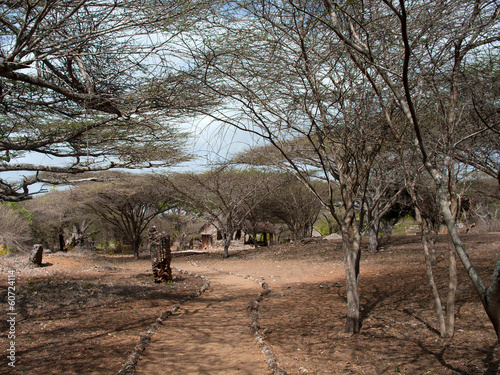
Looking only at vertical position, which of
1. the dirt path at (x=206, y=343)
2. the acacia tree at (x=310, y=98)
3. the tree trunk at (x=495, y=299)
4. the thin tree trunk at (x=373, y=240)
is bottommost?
the dirt path at (x=206, y=343)

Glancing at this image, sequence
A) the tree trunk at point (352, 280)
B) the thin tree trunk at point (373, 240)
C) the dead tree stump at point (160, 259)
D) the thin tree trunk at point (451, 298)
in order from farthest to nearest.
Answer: the thin tree trunk at point (373, 240), the dead tree stump at point (160, 259), the tree trunk at point (352, 280), the thin tree trunk at point (451, 298)

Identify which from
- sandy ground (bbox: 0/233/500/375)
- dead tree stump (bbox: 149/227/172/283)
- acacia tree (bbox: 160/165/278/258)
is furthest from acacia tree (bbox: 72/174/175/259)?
sandy ground (bbox: 0/233/500/375)

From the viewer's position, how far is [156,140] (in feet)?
24.3

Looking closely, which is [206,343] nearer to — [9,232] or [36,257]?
[36,257]

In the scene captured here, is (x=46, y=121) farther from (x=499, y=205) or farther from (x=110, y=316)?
(x=499, y=205)

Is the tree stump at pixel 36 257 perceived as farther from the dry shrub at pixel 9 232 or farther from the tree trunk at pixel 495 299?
the tree trunk at pixel 495 299

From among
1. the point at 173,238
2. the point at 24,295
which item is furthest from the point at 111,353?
the point at 173,238

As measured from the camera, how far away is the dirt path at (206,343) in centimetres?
377

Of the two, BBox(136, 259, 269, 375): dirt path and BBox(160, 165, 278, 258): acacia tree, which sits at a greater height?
BBox(160, 165, 278, 258): acacia tree

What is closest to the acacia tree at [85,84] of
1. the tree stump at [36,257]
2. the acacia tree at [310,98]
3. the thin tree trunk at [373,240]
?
the acacia tree at [310,98]

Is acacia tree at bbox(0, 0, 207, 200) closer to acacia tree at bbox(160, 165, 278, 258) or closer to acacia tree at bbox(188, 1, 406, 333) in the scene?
acacia tree at bbox(188, 1, 406, 333)

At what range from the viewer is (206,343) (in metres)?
4.58

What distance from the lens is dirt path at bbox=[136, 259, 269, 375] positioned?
3773 mm

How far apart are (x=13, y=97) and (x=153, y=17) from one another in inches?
112
